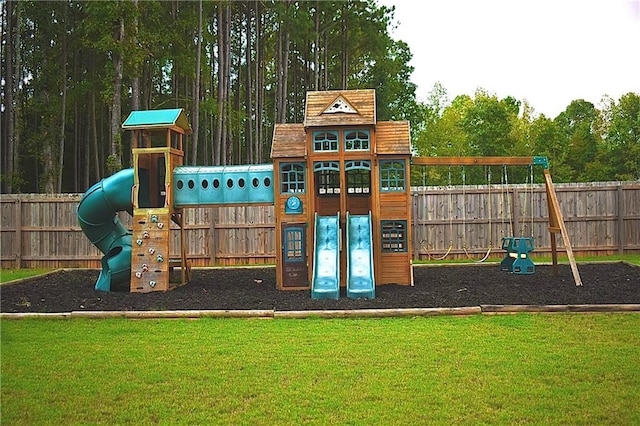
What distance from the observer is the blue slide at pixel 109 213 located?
42.8ft

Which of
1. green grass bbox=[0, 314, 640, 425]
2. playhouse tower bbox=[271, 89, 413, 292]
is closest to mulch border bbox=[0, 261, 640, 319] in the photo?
green grass bbox=[0, 314, 640, 425]

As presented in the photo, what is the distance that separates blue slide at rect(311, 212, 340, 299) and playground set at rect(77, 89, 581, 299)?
Answer: 26 millimetres

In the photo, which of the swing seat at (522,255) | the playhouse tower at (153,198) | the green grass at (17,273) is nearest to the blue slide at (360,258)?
the swing seat at (522,255)

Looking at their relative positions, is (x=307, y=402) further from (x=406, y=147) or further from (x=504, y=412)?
(x=406, y=147)

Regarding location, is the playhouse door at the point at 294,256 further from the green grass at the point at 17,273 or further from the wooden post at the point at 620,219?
the wooden post at the point at 620,219

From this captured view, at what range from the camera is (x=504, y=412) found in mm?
4953

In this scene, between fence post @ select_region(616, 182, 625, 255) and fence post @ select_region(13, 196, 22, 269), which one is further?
fence post @ select_region(13, 196, 22, 269)

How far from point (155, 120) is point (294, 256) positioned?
12.7 feet

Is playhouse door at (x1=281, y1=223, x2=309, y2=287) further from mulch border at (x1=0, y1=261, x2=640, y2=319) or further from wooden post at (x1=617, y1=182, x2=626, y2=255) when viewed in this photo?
wooden post at (x1=617, y1=182, x2=626, y2=255)

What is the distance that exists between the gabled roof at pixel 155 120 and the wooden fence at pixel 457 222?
413 centimetres

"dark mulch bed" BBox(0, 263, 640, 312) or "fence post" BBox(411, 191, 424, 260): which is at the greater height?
"fence post" BBox(411, 191, 424, 260)

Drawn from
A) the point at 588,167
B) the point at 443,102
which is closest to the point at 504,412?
the point at 588,167

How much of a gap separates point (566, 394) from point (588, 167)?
34.8 metres

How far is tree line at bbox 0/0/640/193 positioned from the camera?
22.3 metres
